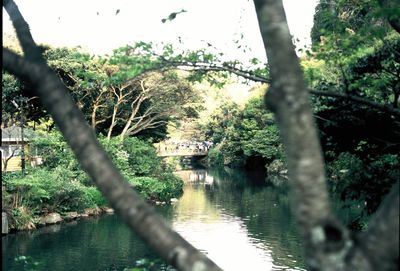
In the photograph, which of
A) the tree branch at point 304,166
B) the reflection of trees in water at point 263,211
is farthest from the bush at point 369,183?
the reflection of trees in water at point 263,211

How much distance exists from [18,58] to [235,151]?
141ft

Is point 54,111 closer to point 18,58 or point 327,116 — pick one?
point 18,58

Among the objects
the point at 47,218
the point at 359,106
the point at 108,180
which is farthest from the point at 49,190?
the point at 108,180

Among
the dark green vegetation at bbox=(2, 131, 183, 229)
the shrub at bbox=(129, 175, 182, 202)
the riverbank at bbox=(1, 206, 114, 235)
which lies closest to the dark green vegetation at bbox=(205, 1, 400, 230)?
the riverbank at bbox=(1, 206, 114, 235)

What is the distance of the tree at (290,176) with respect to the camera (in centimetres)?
167

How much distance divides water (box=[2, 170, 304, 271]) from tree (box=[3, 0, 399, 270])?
839 cm

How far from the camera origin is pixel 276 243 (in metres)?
15.5

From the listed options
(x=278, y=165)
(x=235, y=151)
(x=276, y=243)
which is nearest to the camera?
(x=276, y=243)

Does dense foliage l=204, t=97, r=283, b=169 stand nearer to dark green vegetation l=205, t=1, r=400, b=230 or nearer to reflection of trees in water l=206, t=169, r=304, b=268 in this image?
reflection of trees in water l=206, t=169, r=304, b=268

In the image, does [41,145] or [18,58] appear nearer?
[18,58]

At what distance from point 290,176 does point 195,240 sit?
1477 cm

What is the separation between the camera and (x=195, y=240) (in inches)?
639

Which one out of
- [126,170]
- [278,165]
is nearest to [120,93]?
[126,170]

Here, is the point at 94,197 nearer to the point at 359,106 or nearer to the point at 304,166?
the point at 359,106
